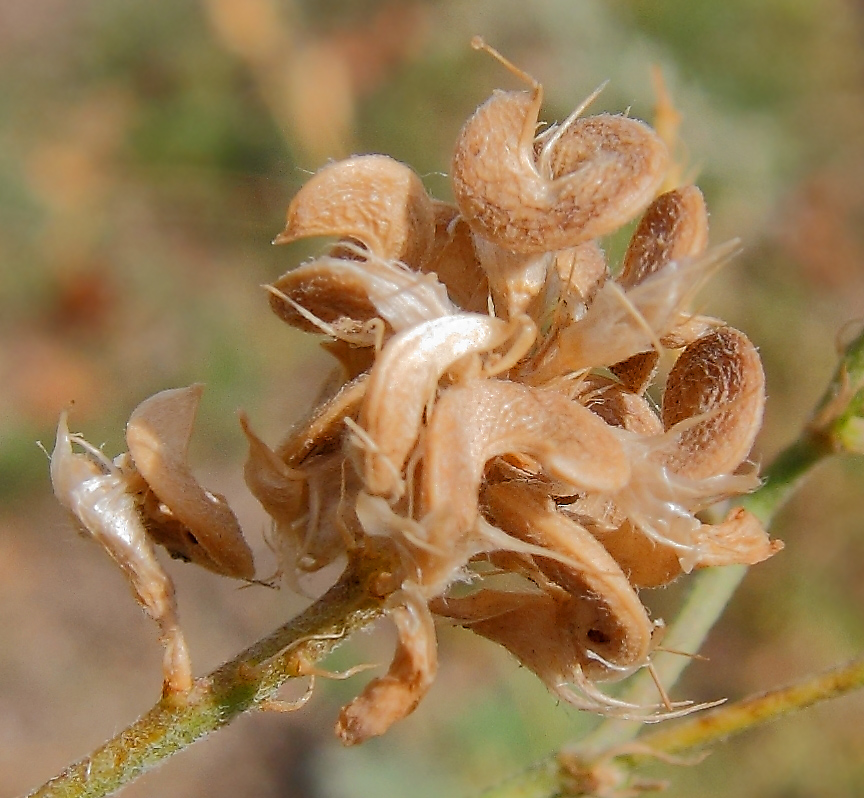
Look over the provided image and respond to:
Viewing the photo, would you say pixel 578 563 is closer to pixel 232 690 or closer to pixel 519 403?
pixel 519 403

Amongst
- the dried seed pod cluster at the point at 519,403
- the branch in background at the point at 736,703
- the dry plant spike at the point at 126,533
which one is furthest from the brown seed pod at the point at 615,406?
the dry plant spike at the point at 126,533

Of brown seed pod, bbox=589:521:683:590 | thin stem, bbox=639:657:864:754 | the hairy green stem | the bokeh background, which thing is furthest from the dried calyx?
the bokeh background

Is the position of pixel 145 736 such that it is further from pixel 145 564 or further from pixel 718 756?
pixel 718 756

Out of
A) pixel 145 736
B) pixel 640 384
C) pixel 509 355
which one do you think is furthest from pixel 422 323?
pixel 145 736

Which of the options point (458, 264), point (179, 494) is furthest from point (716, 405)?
point (179, 494)

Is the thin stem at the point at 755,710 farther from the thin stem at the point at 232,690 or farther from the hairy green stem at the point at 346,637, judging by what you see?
the thin stem at the point at 232,690

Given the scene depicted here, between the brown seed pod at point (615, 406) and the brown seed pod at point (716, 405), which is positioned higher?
the brown seed pod at point (716, 405)
